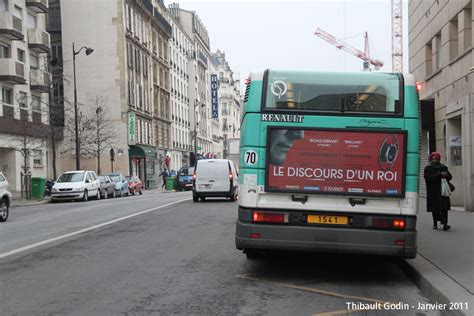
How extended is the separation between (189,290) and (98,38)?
48.2 m

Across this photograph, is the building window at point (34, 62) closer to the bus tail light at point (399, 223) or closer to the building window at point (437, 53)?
the building window at point (437, 53)

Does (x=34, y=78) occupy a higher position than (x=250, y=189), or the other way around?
(x=34, y=78)

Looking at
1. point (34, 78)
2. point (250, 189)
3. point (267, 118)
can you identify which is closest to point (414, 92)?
point (267, 118)

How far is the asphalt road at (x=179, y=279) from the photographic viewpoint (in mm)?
6254

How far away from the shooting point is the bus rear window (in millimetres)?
7574

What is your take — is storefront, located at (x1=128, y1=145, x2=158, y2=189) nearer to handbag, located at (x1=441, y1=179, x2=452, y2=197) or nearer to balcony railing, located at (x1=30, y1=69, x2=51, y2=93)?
balcony railing, located at (x1=30, y1=69, x2=51, y2=93)

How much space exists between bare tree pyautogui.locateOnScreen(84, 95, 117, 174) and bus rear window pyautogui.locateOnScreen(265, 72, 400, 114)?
38.9 m

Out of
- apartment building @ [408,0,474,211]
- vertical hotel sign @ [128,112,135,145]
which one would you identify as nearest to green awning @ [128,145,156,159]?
vertical hotel sign @ [128,112,135,145]

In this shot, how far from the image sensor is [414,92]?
752 cm

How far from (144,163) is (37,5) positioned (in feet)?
67.5

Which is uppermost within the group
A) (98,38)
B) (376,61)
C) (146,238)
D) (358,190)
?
(376,61)

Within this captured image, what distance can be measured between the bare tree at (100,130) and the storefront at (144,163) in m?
2.90

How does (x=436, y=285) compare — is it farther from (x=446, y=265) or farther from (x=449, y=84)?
(x=449, y=84)

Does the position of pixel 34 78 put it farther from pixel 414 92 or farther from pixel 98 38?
pixel 414 92
